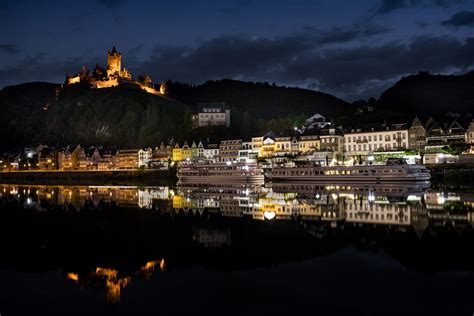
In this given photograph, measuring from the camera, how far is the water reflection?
13883 millimetres

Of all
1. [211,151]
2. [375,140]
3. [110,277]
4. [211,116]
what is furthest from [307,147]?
[110,277]

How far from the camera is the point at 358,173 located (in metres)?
49.2

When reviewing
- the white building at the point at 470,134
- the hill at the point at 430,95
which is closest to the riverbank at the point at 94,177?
the white building at the point at 470,134

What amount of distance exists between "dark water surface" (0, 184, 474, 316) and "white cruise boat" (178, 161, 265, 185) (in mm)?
33293

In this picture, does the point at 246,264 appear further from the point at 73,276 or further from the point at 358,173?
the point at 358,173

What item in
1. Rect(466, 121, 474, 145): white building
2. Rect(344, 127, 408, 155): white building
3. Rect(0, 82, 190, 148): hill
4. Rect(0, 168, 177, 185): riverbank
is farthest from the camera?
Rect(0, 82, 190, 148): hill

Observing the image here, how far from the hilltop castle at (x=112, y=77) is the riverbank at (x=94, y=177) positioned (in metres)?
38.1

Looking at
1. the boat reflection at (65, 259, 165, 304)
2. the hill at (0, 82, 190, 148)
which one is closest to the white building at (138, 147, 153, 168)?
the hill at (0, 82, 190, 148)

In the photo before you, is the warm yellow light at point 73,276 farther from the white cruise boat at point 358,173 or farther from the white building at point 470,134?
the white building at point 470,134

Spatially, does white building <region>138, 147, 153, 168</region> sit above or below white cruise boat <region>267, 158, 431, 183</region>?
above

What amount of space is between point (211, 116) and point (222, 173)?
1360 inches

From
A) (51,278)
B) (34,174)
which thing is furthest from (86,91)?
(51,278)

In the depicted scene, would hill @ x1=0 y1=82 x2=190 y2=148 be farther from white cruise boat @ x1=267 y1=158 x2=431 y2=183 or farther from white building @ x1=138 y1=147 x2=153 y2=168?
white cruise boat @ x1=267 y1=158 x2=431 y2=183

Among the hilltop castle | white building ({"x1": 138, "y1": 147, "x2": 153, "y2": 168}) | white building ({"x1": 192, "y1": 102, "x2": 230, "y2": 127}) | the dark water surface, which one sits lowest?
the dark water surface
